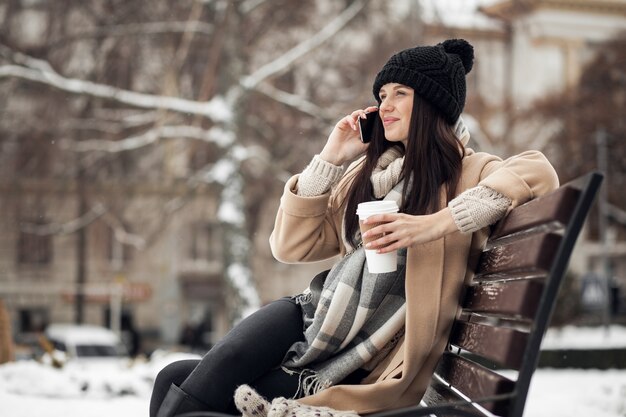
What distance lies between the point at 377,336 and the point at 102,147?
1552 centimetres

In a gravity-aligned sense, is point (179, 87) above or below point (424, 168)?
below

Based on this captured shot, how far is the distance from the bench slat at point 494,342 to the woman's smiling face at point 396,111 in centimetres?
62

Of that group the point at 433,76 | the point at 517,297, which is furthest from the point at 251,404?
the point at 433,76

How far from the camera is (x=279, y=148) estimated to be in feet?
68.0

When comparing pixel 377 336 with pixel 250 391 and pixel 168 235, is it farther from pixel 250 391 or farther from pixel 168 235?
pixel 168 235

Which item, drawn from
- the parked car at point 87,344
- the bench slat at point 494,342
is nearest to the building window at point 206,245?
the parked car at point 87,344

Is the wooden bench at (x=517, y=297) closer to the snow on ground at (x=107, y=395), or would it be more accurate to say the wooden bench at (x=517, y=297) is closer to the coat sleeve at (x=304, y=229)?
the coat sleeve at (x=304, y=229)

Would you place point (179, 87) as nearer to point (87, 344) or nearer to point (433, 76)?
point (87, 344)

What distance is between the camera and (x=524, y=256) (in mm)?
2551

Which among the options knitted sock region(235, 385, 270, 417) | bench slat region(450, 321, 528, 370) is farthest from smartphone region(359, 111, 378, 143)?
knitted sock region(235, 385, 270, 417)

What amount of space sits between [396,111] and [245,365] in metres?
0.94

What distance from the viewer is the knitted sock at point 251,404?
2.82 m

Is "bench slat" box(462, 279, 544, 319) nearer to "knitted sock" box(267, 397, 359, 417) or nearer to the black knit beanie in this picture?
"knitted sock" box(267, 397, 359, 417)

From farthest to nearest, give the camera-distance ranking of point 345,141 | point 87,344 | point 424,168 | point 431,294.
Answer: point 87,344
point 345,141
point 424,168
point 431,294
